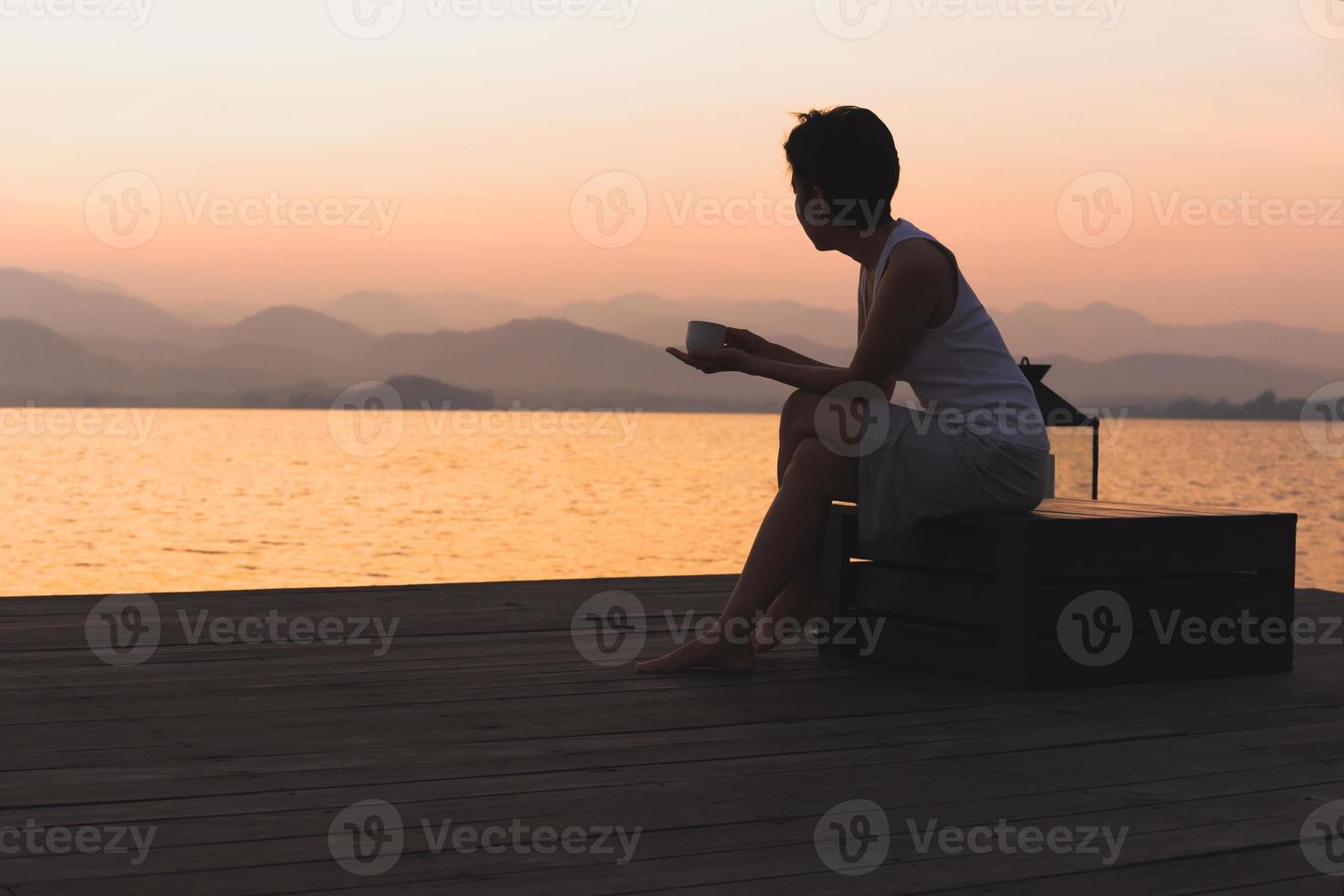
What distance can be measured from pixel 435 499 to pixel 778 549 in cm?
2118

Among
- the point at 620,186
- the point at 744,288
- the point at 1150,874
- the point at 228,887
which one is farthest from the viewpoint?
the point at 744,288

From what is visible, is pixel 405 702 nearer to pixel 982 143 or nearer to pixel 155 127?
pixel 982 143

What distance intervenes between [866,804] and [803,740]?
43 cm

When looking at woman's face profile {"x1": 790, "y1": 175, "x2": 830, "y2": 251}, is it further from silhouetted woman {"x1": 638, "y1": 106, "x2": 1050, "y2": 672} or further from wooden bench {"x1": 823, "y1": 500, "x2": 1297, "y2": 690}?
wooden bench {"x1": 823, "y1": 500, "x2": 1297, "y2": 690}

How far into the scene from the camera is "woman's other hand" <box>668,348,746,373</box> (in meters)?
2.78

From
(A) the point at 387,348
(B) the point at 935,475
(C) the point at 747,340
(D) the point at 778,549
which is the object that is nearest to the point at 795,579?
(D) the point at 778,549

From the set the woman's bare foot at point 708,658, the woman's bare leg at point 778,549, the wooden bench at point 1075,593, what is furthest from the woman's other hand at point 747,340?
the woman's bare foot at point 708,658

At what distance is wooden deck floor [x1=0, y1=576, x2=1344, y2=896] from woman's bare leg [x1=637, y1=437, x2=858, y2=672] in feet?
0.32

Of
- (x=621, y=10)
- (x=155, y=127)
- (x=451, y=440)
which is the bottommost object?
(x=451, y=440)

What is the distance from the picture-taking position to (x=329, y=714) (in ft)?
7.82

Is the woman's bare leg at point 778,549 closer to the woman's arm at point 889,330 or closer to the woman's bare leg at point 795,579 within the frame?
the woman's bare leg at point 795,579

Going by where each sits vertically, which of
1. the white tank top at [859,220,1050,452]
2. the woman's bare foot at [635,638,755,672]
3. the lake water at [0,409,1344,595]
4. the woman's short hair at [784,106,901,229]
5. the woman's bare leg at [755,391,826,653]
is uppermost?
the woman's short hair at [784,106,901,229]

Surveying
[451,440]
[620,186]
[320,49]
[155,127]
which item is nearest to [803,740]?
[620,186]

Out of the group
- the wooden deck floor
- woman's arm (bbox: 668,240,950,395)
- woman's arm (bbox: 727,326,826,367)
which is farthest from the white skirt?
the wooden deck floor
